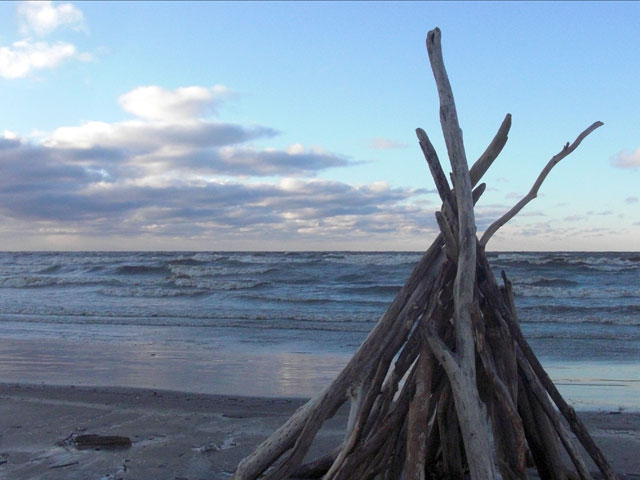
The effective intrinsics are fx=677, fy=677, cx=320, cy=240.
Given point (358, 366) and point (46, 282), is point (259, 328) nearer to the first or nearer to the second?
point (358, 366)

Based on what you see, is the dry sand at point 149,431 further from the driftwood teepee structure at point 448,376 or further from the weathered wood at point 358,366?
the driftwood teepee structure at point 448,376

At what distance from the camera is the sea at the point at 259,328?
959 cm

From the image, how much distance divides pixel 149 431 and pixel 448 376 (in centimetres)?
376

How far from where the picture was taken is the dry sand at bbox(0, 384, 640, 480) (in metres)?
5.20

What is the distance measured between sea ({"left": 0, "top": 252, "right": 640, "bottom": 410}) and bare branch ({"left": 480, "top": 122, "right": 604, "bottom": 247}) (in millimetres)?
4350

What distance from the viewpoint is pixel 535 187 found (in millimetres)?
4234

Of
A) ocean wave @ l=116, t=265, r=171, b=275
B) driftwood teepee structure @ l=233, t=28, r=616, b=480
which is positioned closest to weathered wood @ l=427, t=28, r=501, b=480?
driftwood teepee structure @ l=233, t=28, r=616, b=480

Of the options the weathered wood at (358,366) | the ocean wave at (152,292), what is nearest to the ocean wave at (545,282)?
the ocean wave at (152,292)

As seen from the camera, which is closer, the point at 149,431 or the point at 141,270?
the point at 149,431

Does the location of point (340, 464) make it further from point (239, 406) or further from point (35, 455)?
point (239, 406)

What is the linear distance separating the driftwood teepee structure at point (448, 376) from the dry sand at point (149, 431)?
1548mm

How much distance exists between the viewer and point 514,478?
3.73 meters

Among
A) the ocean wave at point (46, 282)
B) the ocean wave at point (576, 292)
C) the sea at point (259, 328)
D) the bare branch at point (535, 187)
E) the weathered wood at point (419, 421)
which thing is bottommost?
the sea at point (259, 328)

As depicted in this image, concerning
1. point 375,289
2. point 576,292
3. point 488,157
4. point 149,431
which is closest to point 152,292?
point 375,289
